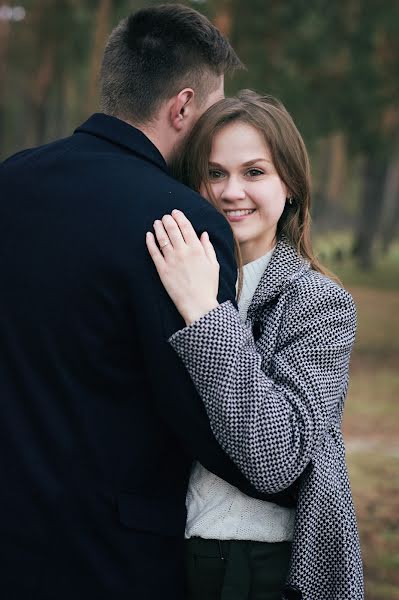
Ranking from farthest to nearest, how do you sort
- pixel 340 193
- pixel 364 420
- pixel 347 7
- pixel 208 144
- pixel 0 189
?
pixel 340 193 → pixel 347 7 → pixel 364 420 → pixel 208 144 → pixel 0 189

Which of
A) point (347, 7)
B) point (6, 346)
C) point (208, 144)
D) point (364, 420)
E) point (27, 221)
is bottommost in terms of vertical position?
point (364, 420)

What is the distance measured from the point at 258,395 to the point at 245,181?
2.04 ft

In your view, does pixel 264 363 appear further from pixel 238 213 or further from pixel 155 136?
pixel 155 136

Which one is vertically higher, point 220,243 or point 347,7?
point 347,7

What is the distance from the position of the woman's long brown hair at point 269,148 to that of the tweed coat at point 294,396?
119 mm

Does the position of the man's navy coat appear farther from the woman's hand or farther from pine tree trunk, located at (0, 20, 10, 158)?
pine tree trunk, located at (0, 20, 10, 158)

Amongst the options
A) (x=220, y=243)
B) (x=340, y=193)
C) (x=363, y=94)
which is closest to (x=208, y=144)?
(x=220, y=243)

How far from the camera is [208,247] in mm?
1790

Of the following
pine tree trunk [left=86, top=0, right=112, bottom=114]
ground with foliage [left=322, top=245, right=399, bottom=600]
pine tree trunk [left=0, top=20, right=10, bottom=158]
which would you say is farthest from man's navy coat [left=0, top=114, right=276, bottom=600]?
pine tree trunk [left=0, top=20, right=10, bottom=158]

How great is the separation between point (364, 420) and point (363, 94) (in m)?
2.85

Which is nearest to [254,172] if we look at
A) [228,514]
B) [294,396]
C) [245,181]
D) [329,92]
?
[245,181]

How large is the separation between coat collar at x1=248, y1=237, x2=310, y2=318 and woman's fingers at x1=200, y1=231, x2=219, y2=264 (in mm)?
227

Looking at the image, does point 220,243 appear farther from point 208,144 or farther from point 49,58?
point 49,58

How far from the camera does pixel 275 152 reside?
6.86ft
